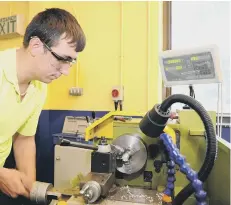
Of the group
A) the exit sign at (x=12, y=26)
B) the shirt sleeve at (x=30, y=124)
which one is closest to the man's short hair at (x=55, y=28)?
the shirt sleeve at (x=30, y=124)

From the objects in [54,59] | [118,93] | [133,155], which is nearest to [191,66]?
[133,155]

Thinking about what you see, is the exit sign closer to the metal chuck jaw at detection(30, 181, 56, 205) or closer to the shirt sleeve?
the shirt sleeve

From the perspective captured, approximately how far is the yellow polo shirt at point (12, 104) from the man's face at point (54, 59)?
11 centimetres

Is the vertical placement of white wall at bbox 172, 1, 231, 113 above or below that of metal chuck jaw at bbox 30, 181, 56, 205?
above

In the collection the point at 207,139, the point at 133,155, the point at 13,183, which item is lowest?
the point at 13,183

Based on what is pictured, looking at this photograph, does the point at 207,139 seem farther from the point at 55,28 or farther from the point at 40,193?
the point at 55,28

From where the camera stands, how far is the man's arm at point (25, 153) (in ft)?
4.08

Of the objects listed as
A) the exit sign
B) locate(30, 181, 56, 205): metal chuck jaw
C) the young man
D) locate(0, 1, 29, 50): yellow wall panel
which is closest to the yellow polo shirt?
the young man

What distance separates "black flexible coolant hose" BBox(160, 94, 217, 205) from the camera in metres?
0.74

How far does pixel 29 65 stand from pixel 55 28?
210mm

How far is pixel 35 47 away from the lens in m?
1.00

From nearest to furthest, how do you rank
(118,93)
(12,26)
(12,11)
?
(118,93)
(12,26)
(12,11)

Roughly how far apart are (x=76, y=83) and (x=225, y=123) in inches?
55.9

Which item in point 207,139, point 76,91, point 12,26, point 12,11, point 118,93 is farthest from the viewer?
point 12,11
